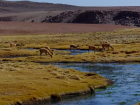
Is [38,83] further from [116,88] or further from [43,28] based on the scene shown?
[43,28]

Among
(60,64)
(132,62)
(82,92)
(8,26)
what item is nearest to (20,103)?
(82,92)

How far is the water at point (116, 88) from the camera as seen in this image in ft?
67.4

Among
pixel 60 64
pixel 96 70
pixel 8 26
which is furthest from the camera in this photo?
pixel 8 26

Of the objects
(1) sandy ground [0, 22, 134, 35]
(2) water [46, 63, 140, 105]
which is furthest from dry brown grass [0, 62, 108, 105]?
(1) sandy ground [0, 22, 134, 35]

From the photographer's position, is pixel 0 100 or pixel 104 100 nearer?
pixel 0 100

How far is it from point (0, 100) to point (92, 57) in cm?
2059

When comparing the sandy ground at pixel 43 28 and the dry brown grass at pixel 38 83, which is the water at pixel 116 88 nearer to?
the dry brown grass at pixel 38 83

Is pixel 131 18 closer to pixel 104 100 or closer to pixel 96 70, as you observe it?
pixel 96 70

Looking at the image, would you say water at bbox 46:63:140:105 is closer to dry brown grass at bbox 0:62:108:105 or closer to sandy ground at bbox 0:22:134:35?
dry brown grass at bbox 0:62:108:105

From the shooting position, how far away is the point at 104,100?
20.8 metres

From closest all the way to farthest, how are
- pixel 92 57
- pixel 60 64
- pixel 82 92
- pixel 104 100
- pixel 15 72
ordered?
pixel 104 100 < pixel 82 92 < pixel 15 72 < pixel 60 64 < pixel 92 57

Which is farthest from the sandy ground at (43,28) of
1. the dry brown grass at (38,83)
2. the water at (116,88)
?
the dry brown grass at (38,83)

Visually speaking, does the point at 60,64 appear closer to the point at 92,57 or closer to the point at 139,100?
the point at 92,57

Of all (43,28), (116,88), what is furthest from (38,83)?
(43,28)
